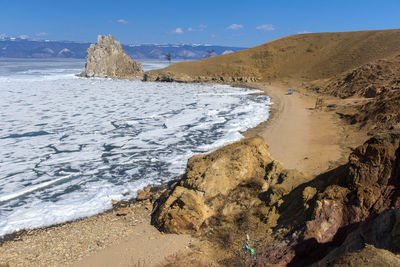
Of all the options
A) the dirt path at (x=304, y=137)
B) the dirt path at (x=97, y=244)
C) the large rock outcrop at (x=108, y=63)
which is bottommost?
the dirt path at (x=97, y=244)

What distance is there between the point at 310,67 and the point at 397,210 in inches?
1521

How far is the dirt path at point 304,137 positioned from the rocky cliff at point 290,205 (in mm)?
2465

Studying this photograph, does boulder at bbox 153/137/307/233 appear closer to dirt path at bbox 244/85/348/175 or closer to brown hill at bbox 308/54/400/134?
dirt path at bbox 244/85/348/175

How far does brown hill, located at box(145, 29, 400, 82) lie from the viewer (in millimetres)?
34219

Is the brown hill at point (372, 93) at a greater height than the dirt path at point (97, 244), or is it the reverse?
the brown hill at point (372, 93)

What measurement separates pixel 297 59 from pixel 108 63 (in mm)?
30186

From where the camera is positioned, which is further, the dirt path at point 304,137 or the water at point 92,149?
the dirt path at point 304,137

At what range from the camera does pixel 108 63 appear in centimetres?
4734

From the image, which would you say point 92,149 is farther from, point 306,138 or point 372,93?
point 372,93

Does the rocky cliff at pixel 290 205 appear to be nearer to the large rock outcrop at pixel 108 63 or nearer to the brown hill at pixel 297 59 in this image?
the brown hill at pixel 297 59

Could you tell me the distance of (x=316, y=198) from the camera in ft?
12.9

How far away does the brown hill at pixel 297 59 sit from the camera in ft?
112

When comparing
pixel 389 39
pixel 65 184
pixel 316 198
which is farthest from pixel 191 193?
pixel 389 39

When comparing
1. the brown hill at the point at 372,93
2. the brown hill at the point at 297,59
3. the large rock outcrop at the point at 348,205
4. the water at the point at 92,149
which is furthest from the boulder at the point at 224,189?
the brown hill at the point at 297,59
